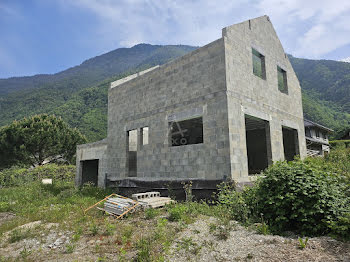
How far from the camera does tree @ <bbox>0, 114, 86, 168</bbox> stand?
1062 inches

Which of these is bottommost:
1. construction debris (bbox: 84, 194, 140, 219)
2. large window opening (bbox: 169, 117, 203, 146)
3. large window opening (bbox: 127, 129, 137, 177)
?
construction debris (bbox: 84, 194, 140, 219)

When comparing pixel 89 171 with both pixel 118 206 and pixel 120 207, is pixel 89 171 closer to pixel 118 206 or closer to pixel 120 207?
pixel 118 206

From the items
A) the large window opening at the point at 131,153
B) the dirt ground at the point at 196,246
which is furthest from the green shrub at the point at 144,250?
the large window opening at the point at 131,153

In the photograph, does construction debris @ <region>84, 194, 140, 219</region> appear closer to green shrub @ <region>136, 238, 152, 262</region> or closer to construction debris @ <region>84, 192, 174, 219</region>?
construction debris @ <region>84, 192, 174, 219</region>

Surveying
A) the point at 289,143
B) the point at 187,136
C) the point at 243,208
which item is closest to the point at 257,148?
the point at 289,143

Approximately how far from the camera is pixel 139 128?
40.1 ft

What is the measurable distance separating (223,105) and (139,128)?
5109 millimetres

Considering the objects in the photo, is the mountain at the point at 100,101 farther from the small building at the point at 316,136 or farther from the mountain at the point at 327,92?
the small building at the point at 316,136

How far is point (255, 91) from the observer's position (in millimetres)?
10391

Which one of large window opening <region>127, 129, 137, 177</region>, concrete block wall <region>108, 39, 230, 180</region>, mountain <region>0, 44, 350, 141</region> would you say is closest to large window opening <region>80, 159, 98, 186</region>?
concrete block wall <region>108, 39, 230, 180</region>

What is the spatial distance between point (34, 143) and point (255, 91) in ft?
87.1

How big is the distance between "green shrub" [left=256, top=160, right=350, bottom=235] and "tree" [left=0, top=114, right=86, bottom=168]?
92.6 ft

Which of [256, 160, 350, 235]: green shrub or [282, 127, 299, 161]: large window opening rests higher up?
[282, 127, 299, 161]: large window opening

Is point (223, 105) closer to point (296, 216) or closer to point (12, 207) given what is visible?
point (296, 216)
